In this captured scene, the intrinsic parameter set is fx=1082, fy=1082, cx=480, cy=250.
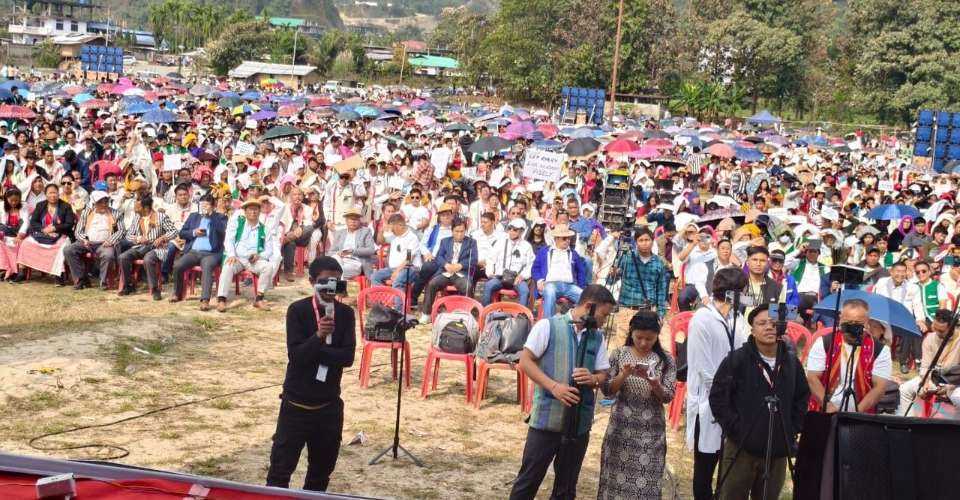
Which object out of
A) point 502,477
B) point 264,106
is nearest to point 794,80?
point 264,106

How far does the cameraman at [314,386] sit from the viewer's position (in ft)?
16.9

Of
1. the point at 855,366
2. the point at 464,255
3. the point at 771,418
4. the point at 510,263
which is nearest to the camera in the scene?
the point at 771,418

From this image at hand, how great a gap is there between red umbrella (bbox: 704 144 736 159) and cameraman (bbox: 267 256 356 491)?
2149cm

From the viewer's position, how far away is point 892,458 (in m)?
3.69

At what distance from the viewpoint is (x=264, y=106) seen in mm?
33938

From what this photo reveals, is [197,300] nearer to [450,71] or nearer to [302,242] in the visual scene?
[302,242]

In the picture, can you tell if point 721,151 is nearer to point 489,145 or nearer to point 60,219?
point 489,145

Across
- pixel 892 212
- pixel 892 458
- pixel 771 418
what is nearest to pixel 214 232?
pixel 771 418

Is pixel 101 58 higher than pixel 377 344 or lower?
higher

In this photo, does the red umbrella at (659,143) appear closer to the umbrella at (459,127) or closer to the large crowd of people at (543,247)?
the large crowd of people at (543,247)

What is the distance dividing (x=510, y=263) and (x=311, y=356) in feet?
19.9

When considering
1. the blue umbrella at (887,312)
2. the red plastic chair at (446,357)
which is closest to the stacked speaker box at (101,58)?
the red plastic chair at (446,357)

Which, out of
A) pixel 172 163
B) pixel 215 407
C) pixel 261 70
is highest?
pixel 261 70

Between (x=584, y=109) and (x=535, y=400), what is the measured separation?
40.1 m
